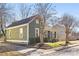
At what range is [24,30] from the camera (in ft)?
14.3

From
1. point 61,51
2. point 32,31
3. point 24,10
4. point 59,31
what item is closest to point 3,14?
point 24,10

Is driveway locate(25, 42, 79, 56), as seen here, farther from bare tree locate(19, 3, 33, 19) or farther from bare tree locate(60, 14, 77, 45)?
bare tree locate(19, 3, 33, 19)

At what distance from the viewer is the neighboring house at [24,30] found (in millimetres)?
4320

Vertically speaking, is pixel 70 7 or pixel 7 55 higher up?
pixel 70 7

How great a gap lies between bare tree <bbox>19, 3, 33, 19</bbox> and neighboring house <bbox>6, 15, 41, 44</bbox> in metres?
0.05

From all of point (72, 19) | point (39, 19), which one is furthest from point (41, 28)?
point (72, 19)

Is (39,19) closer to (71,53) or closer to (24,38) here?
(24,38)

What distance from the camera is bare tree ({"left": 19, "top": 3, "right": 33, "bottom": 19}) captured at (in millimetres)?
4328

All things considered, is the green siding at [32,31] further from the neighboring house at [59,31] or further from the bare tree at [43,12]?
the neighboring house at [59,31]

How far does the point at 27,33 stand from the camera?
14.3 ft

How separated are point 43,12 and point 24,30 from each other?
1.04ft

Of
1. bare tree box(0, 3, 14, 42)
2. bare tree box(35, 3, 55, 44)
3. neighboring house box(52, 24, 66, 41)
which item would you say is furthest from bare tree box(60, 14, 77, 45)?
bare tree box(0, 3, 14, 42)

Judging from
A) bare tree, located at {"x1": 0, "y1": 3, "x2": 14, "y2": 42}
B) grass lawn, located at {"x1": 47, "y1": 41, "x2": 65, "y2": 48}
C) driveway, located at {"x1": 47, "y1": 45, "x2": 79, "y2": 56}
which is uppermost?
bare tree, located at {"x1": 0, "y1": 3, "x2": 14, "y2": 42}

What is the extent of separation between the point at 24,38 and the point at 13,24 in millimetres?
216
